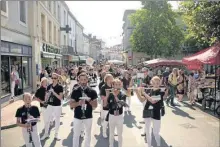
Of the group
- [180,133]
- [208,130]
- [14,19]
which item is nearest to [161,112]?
[180,133]

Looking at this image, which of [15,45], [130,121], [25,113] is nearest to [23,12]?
[15,45]

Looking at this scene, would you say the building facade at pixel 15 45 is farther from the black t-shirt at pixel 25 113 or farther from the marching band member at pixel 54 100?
the black t-shirt at pixel 25 113

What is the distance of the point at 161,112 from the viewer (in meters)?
6.40

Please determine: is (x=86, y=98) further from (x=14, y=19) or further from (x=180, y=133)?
(x=14, y=19)

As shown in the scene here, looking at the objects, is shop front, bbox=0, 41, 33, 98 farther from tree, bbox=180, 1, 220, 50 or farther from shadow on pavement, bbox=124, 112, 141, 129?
tree, bbox=180, 1, 220, 50

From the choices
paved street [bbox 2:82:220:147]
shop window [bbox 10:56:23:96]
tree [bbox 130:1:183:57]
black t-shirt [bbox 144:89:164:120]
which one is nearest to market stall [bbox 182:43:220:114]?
paved street [bbox 2:82:220:147]

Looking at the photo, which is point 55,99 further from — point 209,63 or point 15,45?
point 15,45

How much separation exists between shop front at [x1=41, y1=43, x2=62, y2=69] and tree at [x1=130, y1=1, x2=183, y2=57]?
8345 mm

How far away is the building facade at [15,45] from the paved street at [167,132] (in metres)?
4.36

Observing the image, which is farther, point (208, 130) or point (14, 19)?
point (14, 19)

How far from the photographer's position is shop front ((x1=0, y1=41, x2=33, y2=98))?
1287cm

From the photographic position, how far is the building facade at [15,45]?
41.7 feet

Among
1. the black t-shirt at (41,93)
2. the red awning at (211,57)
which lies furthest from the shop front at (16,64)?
the red awning at (211,57)

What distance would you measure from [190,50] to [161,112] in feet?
112
